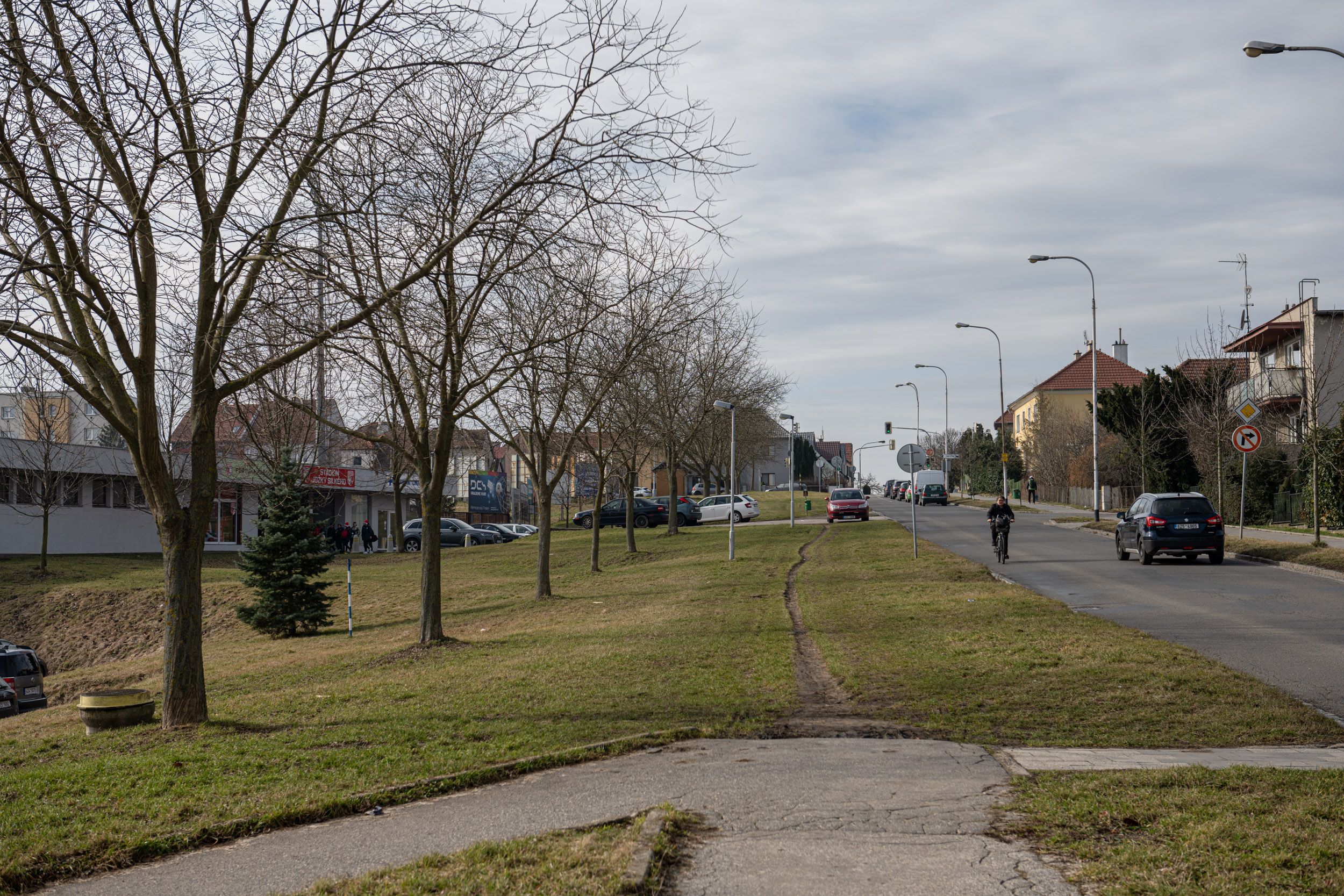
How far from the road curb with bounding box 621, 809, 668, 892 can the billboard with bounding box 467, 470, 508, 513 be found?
61.4 metres

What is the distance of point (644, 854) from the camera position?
15.9ft

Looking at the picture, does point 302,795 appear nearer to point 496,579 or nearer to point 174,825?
point 174,825

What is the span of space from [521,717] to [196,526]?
12.8 ft

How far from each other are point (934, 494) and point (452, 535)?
32.5 m

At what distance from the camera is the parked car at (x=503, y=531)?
53.8 m

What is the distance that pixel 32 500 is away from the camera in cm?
3731

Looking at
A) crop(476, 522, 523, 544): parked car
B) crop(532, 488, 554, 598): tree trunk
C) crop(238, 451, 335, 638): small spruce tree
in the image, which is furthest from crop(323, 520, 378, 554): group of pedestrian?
crop(532, 488, 554, 598): tree trunk

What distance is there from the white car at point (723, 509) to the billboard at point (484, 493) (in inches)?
745

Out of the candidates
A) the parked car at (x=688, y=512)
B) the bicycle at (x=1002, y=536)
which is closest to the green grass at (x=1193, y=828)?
the bicycle at (x=1002, y=536)

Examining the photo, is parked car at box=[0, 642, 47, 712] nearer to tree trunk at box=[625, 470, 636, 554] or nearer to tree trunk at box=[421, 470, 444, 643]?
tree trunk at box=[421, 470, 444, 643]

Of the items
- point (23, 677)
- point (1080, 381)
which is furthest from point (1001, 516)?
point (1080, 381)

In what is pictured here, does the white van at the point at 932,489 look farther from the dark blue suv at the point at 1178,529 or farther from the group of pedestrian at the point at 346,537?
the dark blue suv at the point at 1178,529

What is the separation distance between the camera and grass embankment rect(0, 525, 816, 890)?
631 centimetres

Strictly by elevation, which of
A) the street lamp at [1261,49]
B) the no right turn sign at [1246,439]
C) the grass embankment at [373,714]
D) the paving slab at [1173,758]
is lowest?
the grass embankment at [373,714]
